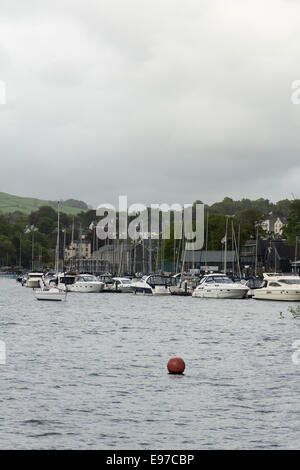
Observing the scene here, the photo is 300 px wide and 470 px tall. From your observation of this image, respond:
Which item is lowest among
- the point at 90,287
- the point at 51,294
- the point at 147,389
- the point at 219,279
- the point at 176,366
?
the point at 147,389

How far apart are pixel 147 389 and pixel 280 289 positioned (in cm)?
7905

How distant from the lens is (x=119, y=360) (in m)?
46.9

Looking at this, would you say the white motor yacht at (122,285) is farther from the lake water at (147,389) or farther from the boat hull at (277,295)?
the lake water at (147,389)

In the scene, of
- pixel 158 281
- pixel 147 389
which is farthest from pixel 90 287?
pixel 147 389

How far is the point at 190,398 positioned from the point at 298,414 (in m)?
4.87

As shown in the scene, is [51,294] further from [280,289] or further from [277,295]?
[280,289]

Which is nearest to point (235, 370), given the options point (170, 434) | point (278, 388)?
point (278, 388)

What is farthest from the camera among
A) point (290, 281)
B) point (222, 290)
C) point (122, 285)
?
point (122, 285)

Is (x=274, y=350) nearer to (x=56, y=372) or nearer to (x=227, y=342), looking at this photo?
(x=227, y=342)

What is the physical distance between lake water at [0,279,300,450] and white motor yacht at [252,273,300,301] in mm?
43754

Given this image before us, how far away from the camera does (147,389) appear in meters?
36.8

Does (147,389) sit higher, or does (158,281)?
(158,281)

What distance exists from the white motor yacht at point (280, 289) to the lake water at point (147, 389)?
144 feet
